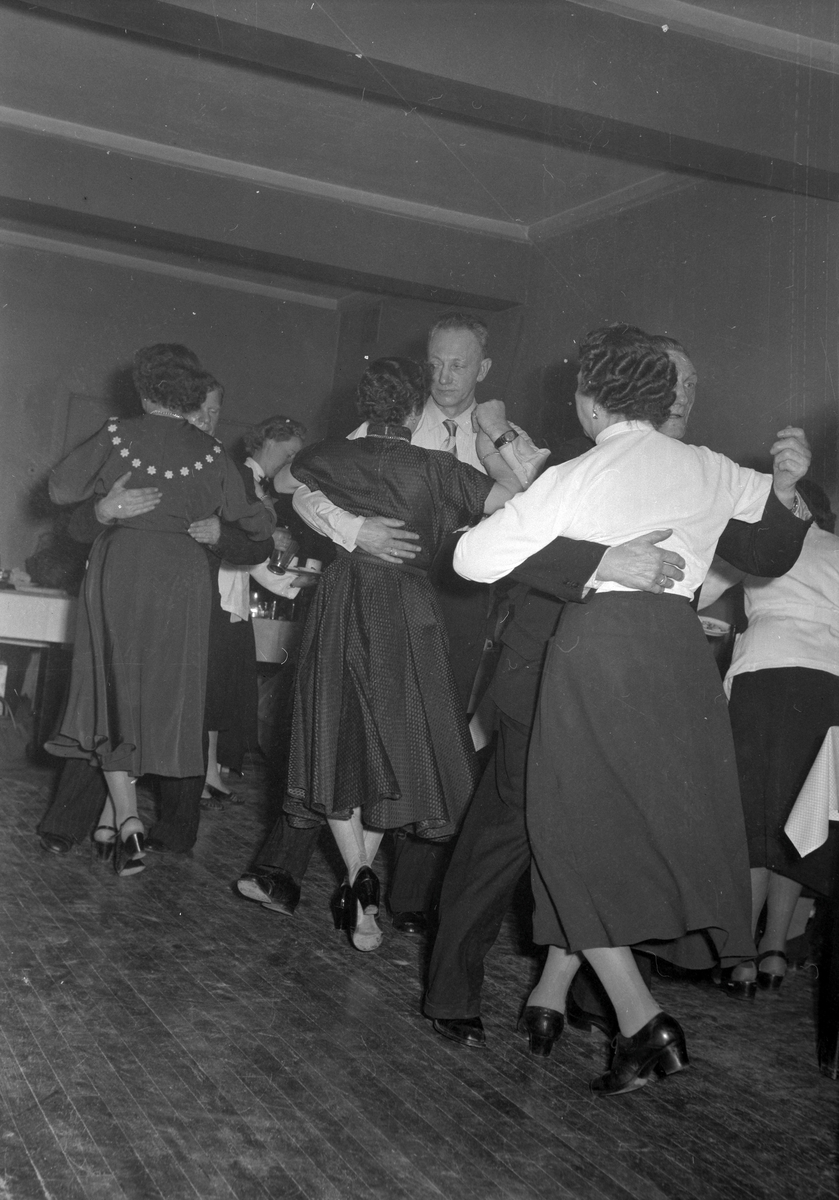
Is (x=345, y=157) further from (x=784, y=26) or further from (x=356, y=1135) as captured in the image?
(x=356, y=1135)

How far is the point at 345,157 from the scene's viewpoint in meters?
5.89

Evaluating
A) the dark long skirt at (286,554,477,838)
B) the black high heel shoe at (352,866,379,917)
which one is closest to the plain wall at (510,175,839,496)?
the dark long skirt at (286,554,477,838)

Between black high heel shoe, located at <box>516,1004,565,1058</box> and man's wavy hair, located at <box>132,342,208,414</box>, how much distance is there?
199 centimetres

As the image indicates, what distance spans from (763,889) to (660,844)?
124cm

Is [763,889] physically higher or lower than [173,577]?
lower

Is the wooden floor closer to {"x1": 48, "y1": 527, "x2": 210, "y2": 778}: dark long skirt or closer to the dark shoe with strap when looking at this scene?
the dark shoe with strap

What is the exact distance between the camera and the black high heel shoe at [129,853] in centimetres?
317

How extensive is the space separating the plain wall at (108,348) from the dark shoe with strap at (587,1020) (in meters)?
6.19

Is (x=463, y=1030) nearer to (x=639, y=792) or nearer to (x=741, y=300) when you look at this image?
(x=639, y=792)

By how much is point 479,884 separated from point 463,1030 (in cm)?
29

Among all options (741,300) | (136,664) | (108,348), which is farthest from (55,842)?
(108,348)

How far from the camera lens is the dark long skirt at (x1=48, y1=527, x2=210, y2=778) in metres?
3.20

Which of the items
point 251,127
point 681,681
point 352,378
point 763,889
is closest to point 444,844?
point 763,889

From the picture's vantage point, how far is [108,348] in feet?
25.8
